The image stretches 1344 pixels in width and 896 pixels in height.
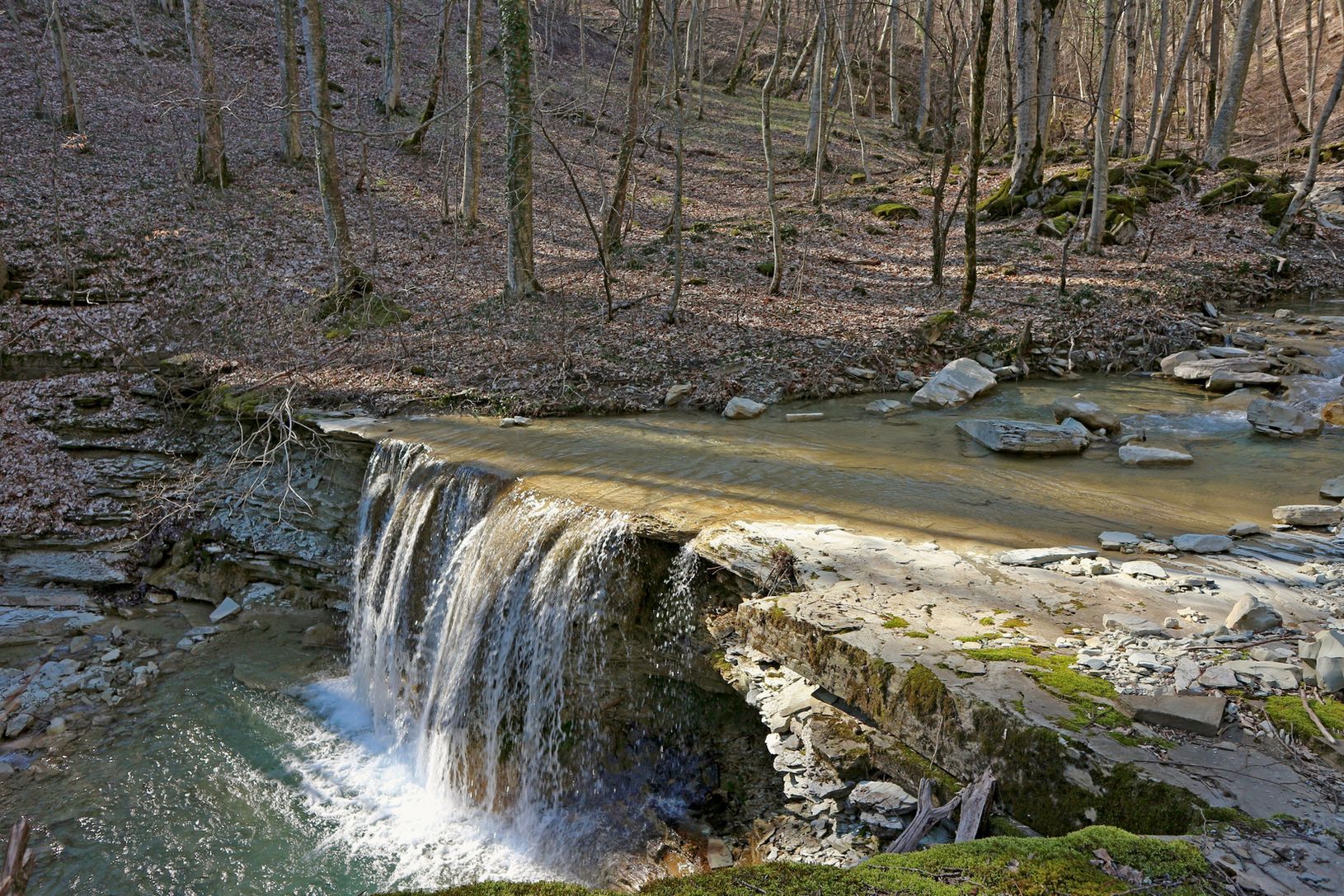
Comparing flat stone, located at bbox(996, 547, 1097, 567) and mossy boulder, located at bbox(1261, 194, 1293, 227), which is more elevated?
mossy boulder, located at bbox(1261, 194, 1293, 227)

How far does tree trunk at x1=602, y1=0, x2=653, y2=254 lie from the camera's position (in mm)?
12982

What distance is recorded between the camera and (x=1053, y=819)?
11.5 ft

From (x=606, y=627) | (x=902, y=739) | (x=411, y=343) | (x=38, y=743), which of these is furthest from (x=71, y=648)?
(x=902, y=739)

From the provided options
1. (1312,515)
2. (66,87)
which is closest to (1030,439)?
(1312,515)

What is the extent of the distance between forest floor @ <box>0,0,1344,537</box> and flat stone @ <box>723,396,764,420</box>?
0.56 meters

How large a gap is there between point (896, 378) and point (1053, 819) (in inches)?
335

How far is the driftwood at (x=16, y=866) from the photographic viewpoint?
284 centimetres

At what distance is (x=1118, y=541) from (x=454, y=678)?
5670 millimetres

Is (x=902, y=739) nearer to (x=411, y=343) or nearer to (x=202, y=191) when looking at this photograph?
(x=411, y=343)

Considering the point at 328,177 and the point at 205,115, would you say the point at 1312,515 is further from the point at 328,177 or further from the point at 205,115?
the point at 205,115

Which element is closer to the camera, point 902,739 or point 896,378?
point 902,739

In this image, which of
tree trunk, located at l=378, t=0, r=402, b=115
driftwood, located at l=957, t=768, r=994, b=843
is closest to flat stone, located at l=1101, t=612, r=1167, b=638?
driftwood, located at l=957, t=768, r=994, b=843

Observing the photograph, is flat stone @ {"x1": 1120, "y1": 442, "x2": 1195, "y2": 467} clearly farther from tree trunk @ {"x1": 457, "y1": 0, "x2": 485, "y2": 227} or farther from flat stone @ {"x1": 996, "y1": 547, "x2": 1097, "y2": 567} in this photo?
tree trunk @ {"x1": 457, "y1": 0, "x2": 485, "y2": 227}

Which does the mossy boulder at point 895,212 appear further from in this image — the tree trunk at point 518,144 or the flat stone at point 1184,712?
the flat stone at point 1184,712
